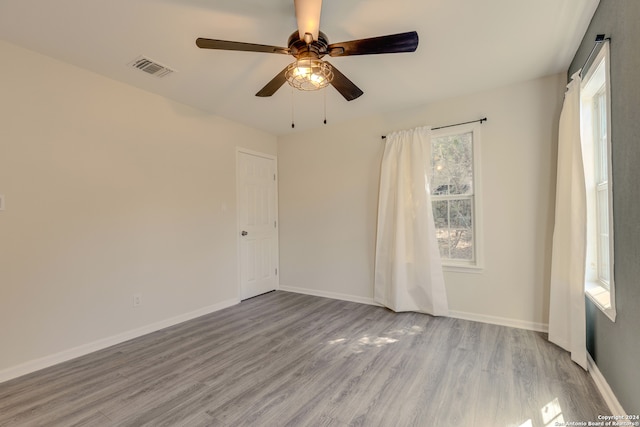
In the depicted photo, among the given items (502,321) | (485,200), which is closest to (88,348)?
(502,321)

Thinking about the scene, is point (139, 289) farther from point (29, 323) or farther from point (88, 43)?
point (88, 43)

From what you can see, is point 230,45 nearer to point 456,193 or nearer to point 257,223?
point 456,193

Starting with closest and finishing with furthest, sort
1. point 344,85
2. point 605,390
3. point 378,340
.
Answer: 1. point 605,390
2. point 344,85
3. point 378,340

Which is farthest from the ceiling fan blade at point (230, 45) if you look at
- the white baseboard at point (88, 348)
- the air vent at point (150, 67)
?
the white baseboard at point (88, 348)

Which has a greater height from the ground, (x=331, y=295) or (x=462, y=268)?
(x=462, y=268)

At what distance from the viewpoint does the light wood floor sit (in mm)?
1714

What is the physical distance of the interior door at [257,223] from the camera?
163 inches

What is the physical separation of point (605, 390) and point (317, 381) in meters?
1.87

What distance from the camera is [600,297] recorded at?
2.01 meters

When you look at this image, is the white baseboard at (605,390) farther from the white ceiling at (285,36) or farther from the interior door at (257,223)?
the interior door at (257,223)

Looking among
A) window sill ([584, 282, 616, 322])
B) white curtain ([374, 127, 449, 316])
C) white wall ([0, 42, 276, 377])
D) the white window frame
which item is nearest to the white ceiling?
white wall ([0, 42, 276, 377])

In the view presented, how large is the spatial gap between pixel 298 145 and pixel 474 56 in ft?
8.85

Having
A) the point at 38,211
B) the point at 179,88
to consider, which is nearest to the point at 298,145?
the point at 179,88

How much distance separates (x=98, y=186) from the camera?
2.69 meters
